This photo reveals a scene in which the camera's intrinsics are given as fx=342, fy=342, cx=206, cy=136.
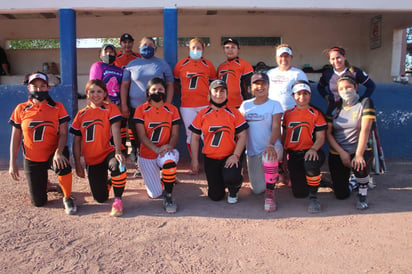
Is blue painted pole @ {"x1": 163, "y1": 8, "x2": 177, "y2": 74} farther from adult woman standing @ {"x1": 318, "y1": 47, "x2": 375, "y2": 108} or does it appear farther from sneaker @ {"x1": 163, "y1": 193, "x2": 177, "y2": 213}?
sneaker @ {"x1": 163, "y1": 193, "x2": 177, "y2": 213}

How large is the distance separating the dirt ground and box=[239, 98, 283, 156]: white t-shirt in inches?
23.7

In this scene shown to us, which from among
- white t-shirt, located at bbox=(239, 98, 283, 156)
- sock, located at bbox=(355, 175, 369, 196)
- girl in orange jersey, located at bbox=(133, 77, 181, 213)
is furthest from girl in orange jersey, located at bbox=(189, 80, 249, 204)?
sock, located at bbox=(355, 175, 369, 196)

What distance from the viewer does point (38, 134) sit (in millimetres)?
Answer: 3643

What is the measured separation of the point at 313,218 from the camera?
3332 millimetres

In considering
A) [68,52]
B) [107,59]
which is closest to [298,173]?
[107,59]

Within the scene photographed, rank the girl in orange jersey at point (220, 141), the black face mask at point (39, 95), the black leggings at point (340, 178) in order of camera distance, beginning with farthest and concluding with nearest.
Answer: the black leggings at point (340, 178), the girl in orange jersey at point (220, 141), the black face mask at point (39, 95)

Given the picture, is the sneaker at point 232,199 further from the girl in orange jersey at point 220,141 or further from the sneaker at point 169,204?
the sneaker at point 169,204

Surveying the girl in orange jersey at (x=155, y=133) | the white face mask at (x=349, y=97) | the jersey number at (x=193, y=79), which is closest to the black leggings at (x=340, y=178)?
the white face mask at (x=349, y=97)

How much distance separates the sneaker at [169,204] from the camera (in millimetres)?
3482

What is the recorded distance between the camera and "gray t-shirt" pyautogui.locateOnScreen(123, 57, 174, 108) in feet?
14.4

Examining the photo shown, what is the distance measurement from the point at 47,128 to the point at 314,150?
286 cm

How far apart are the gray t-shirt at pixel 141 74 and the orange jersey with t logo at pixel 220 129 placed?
1014mm

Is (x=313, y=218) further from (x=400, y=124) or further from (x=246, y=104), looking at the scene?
(x=400, y=124)

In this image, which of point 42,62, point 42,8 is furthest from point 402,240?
point 42,62
